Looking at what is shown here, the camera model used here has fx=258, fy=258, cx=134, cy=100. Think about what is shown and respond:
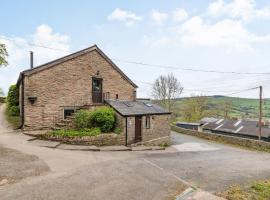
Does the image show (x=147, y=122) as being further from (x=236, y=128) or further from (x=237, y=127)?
(x=237, y=127)

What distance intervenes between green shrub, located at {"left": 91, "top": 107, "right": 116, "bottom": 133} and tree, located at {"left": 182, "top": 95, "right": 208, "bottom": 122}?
3539cm

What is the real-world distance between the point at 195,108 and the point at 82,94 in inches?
1386

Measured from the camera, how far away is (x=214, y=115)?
5650cm

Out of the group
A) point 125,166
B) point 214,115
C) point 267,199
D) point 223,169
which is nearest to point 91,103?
point 125,166

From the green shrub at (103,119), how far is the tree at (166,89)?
29620 millimetres

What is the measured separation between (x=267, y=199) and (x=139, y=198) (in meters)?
4.41

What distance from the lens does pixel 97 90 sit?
22.9m

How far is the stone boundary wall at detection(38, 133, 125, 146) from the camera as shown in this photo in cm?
1638

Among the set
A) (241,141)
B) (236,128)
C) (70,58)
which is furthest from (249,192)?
(236,128)

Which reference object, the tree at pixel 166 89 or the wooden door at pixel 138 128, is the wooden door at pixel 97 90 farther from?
the tree at pixel 166 89

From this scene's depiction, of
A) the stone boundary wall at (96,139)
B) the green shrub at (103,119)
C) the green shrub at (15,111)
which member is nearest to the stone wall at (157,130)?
the stone boundary wall at (96,139)

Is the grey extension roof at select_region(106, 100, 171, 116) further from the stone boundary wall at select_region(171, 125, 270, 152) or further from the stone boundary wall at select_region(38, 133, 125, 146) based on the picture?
the stone boundary wall at select_region(171, 125, 270, 152)

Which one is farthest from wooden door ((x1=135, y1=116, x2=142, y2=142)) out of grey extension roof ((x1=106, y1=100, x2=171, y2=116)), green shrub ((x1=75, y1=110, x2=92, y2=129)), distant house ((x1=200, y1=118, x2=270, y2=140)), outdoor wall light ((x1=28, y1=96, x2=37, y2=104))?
distant house ((x1=200, y1=118, x2=270, y2=140))

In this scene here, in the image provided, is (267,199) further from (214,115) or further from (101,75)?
(214,115)
